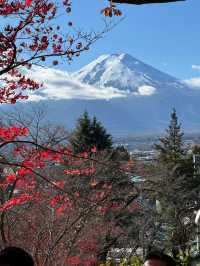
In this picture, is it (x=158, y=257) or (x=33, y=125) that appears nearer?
(x=158, y=257)

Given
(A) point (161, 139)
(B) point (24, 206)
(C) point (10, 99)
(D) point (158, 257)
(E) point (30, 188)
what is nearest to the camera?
(D) point (158, 257)

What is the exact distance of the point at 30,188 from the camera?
1141 cm

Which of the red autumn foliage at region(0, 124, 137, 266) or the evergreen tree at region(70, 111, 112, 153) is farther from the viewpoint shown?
the evergreen tree at region(70, 111, 112, 153)

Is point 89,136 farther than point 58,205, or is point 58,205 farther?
point 89,136

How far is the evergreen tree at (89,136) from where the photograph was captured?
84.5ft

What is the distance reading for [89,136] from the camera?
87.7ft

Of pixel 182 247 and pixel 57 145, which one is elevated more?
pixel 57 145

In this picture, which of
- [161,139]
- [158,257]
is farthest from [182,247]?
[161,139]

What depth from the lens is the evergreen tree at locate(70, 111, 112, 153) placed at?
25766mm

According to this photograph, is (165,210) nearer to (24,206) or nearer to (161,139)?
(24,206)

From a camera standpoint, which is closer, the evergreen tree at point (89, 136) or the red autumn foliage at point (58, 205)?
the red autumn foliage at point (58, 205)

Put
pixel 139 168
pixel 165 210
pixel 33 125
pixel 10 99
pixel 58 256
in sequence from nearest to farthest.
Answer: pixel 10 99 → pixel 58 256 → pixel 165 210 → pixel 139 168 → pixel 33 125

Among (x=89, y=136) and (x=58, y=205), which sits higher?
(x=89, y=136)

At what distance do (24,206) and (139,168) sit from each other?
14.6 feet
